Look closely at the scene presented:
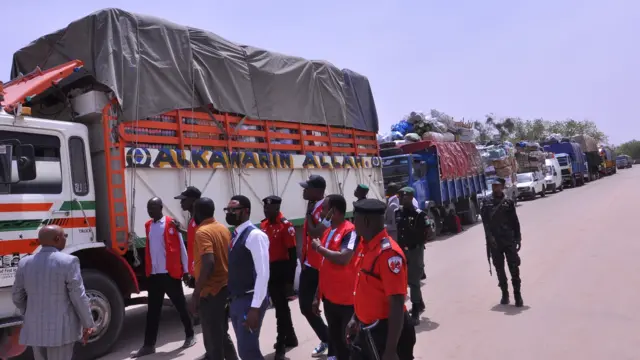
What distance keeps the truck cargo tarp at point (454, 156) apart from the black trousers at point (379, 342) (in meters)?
12.1

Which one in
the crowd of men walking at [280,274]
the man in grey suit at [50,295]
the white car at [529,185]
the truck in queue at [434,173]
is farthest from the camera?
the white car at [529,185]

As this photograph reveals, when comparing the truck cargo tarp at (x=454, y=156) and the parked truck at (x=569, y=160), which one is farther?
the parked truck at (x=569, y=160)

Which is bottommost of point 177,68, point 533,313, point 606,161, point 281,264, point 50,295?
point 533,313

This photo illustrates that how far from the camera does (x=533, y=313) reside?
6.17 metres

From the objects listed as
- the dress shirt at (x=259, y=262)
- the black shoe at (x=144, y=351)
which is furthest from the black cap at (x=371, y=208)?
the black shoe at (x=144, y=351)

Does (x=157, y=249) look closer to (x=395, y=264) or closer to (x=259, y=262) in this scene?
(x=259, y=262)

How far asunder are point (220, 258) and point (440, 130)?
1391 cm

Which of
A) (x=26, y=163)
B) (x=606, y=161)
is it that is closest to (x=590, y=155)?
(x=606, y=161)

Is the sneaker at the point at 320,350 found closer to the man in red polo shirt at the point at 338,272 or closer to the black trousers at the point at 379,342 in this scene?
the man in red polo shirt at the point at 338,272

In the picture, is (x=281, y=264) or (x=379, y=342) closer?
(x=379, y=342)

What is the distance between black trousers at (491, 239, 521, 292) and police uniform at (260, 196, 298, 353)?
2986 mm

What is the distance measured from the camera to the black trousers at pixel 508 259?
661 cm

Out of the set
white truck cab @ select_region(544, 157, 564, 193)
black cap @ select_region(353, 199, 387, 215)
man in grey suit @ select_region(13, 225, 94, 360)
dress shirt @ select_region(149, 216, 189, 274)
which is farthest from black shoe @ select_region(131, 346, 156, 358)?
white truck cab @ select_region(544, 157, 564, 193)

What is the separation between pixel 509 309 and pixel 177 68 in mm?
5320
